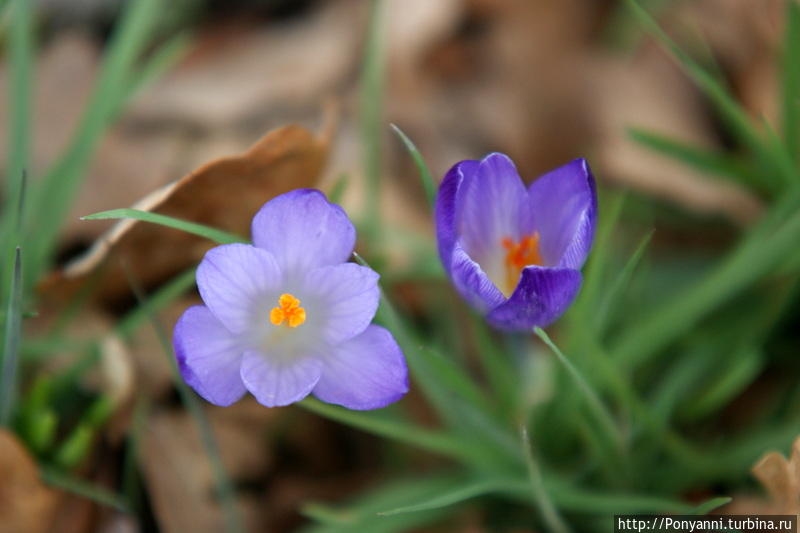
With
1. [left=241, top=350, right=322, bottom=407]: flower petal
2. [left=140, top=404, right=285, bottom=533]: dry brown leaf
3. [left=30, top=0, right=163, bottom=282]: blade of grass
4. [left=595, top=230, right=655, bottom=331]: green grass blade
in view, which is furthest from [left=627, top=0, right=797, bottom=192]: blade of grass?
[left=140, top=404, right=285, bottom=533]: dry brown leaf

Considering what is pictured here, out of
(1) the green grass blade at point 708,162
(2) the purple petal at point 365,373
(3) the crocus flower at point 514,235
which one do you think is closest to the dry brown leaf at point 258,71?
(1) the green grass blade at point 708,162

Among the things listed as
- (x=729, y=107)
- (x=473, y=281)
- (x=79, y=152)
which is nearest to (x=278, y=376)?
(x=473, y=281)

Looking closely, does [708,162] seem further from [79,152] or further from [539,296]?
[79,152]

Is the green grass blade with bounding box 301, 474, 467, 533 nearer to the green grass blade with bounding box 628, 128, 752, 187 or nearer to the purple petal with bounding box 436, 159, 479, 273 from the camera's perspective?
the purple petal with bounding box 436, 159, 479, 273

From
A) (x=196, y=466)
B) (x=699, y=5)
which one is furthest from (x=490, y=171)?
(x=699, y=5)

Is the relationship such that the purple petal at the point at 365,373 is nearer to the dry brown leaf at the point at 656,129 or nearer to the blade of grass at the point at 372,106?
the blade of grass at the point at 372,106

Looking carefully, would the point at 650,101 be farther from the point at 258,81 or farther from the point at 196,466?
the point at 196,466
